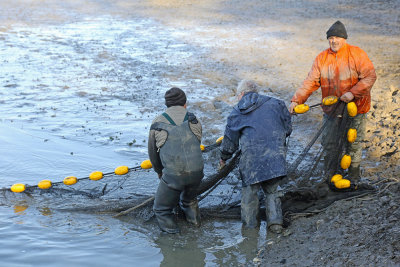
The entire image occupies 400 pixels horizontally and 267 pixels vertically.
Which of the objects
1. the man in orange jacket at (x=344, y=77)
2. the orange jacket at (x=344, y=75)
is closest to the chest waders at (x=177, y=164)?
the man in orange jacket at (x=344, y=77)

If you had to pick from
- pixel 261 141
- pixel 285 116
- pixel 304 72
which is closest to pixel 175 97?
pixel 261 141

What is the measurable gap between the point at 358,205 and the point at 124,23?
15.2m

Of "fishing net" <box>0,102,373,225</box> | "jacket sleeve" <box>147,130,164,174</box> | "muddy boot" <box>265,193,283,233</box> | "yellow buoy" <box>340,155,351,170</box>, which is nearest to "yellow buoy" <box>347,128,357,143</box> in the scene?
"fishing net" <box>0,102,373,225</box>

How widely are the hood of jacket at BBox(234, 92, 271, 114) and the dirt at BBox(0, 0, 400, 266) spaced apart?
136cm

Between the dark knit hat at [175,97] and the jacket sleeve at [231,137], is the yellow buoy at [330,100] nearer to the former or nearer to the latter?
the jacket sleeve at [231,137]

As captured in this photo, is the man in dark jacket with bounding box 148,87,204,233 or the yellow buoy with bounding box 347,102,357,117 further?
the yellow buoy with bounding box 347,102,357,117

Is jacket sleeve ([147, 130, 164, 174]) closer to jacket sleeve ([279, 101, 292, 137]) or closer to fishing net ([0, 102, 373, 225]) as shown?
fishing net ([0, 102, 373, 225])

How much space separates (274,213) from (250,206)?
0.97 ft

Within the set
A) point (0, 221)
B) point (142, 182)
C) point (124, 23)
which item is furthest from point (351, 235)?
point (124, 23)

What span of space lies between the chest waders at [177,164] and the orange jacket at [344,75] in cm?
171

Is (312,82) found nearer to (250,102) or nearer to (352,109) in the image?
(352,109)

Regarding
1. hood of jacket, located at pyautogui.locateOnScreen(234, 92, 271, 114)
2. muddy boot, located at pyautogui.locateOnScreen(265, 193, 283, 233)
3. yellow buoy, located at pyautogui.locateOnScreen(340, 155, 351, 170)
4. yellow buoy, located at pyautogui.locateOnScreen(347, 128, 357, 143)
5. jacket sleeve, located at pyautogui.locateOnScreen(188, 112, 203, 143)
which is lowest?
muddy boot, located at pyautogui.locateOnScreen(265, 193, 283, 233)

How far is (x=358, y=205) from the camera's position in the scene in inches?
211

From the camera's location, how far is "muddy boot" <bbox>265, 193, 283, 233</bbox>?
5398mm
